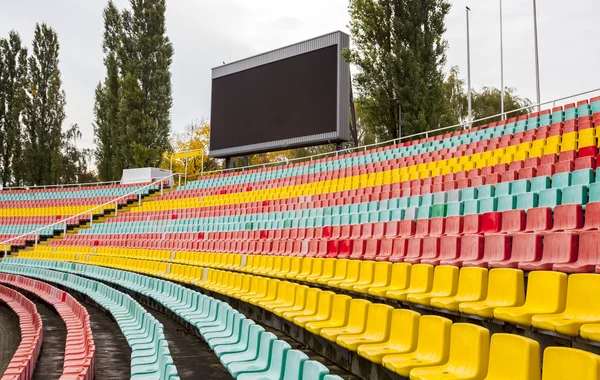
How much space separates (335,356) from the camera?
156 inches

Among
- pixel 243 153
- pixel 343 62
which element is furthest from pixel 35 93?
pixel 343 62

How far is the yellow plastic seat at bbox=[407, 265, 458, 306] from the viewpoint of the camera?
3604 millimetres

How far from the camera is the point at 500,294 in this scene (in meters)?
3.14

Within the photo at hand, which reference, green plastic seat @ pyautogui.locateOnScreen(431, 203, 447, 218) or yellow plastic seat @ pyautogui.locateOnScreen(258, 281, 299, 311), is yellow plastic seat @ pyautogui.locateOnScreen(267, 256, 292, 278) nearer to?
yellow plastic seat @ pyautogui.locateOnScreen(258, 281, 299, 311)

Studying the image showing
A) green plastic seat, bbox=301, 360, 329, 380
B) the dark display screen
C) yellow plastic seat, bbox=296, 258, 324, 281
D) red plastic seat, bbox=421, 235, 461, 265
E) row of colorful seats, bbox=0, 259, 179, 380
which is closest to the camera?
green plastic seat, bbox=301, 360, 329, 380

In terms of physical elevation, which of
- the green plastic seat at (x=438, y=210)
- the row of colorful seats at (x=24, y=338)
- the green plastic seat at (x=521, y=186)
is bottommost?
the row of colorful seats at (x=24, y=338)

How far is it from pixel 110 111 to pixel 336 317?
21.7m

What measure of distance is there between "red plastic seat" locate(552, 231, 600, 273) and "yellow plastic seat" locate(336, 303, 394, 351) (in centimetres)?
100

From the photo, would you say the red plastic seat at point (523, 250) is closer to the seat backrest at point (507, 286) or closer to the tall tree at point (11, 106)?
the seat backrest at point (507, 286)

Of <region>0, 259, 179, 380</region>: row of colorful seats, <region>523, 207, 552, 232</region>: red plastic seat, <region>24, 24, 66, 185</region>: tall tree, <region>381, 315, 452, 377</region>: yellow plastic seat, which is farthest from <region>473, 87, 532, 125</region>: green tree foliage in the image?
<region>381, 315, 452, 377</region>: yellow plastic seat

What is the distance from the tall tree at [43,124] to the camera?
76.2 feet

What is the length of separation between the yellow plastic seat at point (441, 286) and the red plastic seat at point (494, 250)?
1.11 ft

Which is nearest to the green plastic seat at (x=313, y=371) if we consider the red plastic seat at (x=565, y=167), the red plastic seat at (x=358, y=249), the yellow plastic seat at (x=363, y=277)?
the yellow plastic seat at (x=363, y=277)

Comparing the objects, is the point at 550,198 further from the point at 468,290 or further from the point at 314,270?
the point at 314,270
